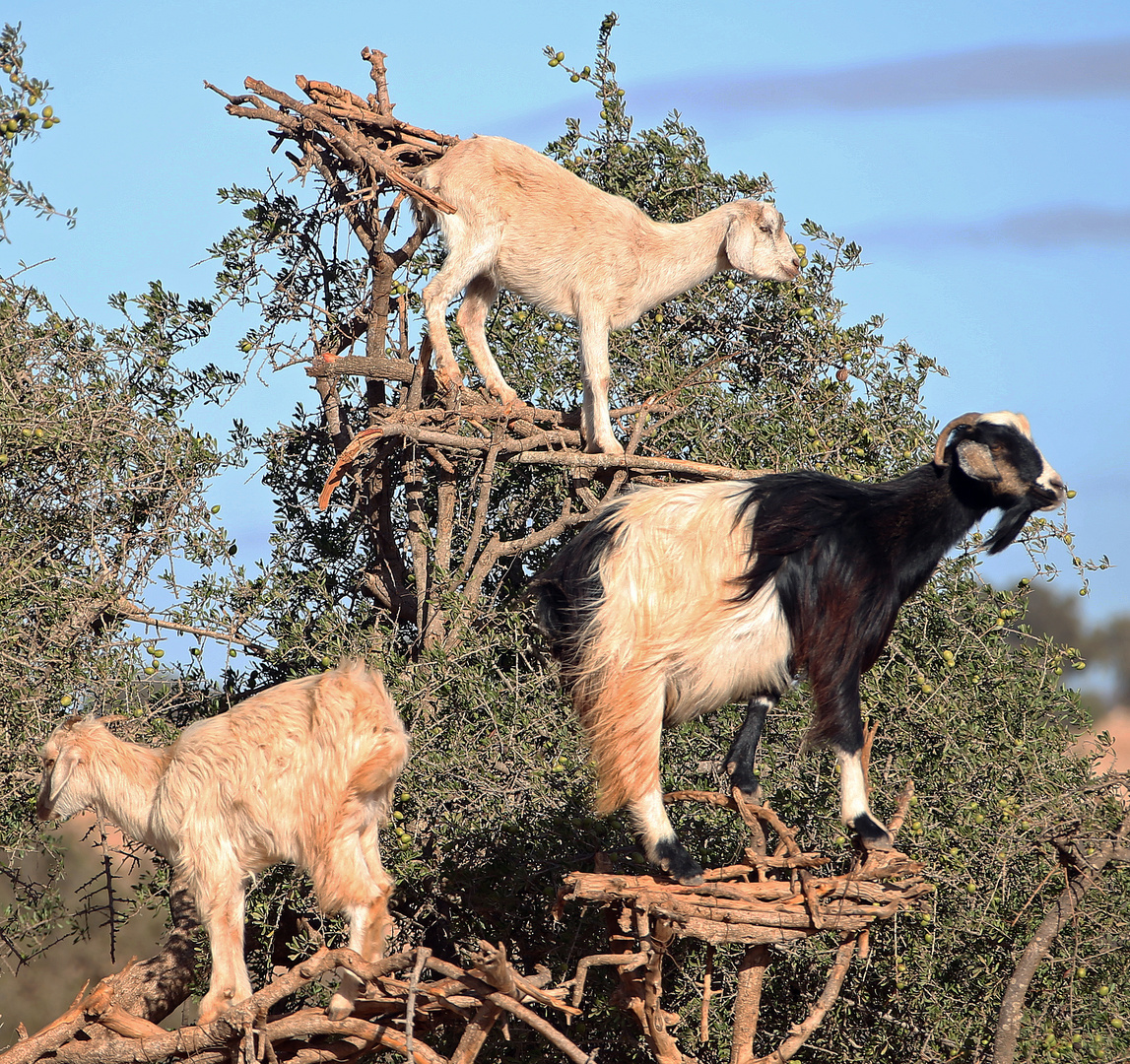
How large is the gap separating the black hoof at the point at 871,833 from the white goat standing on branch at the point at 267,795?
163 centimetres

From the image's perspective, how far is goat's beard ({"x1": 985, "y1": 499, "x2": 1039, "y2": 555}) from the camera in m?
4.44

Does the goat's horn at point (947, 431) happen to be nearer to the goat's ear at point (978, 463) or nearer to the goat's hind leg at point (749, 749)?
the goat's ear at point (978, 463)

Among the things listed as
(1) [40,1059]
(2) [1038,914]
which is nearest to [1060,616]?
(2) [1038,914]

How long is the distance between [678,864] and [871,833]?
0.66 metres

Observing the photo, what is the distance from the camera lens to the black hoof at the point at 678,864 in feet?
14.1

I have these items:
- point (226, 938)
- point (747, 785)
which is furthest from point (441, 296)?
point (226, 938)

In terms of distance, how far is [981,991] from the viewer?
5969mm

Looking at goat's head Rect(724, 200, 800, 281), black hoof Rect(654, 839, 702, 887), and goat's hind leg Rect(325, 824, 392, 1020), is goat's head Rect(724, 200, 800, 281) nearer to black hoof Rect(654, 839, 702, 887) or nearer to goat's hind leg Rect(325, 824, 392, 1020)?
black hoof Rect(654, 839, 702, 887)

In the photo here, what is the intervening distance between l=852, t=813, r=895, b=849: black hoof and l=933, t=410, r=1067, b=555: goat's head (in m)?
1.16

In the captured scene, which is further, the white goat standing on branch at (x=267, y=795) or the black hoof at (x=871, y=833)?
the white goat standing on branch at (x=267, y=795)

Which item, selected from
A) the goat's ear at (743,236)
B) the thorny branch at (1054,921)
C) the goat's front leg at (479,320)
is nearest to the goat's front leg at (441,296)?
the goat's front leg at (479,320)

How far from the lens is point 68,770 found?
197 inches

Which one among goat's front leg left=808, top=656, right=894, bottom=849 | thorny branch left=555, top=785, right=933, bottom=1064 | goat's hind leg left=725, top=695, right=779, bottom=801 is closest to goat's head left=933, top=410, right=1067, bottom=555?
goat's front leg left=808, top=656, right=894, bottom=849

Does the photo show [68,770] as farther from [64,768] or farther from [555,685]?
[555,685]
